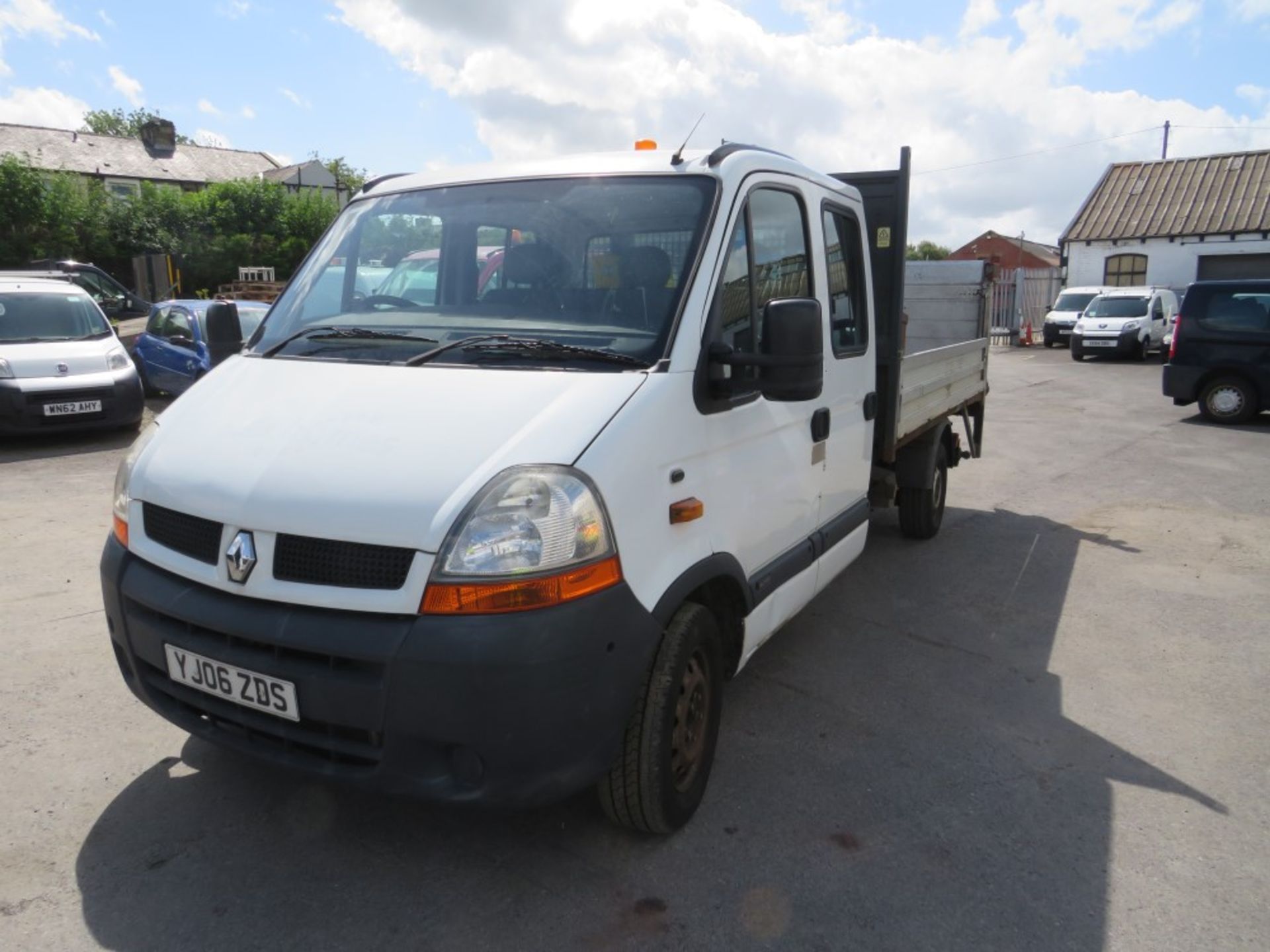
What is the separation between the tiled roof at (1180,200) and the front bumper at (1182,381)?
70.6 ft

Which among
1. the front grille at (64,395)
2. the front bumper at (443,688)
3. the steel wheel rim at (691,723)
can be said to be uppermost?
the front grille at (64,395)

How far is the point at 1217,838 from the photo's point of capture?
3.09m

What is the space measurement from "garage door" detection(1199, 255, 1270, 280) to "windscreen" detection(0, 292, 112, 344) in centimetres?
3202

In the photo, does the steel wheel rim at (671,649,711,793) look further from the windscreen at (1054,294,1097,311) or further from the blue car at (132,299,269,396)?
the windscreen at (1054,294,1097,311)

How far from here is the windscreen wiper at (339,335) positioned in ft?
10.3

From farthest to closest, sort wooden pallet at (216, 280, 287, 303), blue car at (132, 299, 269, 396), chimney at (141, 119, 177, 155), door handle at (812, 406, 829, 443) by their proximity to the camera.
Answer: chimney at (141, 119, 177, 155)
wooden pallet at (216, 280, 287, 303)
blue car at (132, 299, 269, 396)
door handle at (812, 406, 829, 443)

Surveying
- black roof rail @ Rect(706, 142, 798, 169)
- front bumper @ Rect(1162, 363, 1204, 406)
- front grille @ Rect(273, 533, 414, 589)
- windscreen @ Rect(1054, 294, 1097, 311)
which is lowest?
front grille @ Rect(273, 533, 414, 589)

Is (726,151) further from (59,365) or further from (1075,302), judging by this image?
(1075,302)

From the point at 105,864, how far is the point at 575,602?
1.75m

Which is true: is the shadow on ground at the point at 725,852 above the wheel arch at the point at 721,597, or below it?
below

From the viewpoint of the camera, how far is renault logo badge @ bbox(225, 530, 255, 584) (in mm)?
2482

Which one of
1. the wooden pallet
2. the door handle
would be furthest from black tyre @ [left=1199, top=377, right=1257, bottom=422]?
the wooden pallet

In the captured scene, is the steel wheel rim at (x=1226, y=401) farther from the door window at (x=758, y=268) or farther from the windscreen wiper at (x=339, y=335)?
the windscreen wiper at (x=339, y=335)

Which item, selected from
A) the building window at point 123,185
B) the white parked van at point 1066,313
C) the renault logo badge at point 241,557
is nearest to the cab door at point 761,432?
the renault logo badge at point 241,557
